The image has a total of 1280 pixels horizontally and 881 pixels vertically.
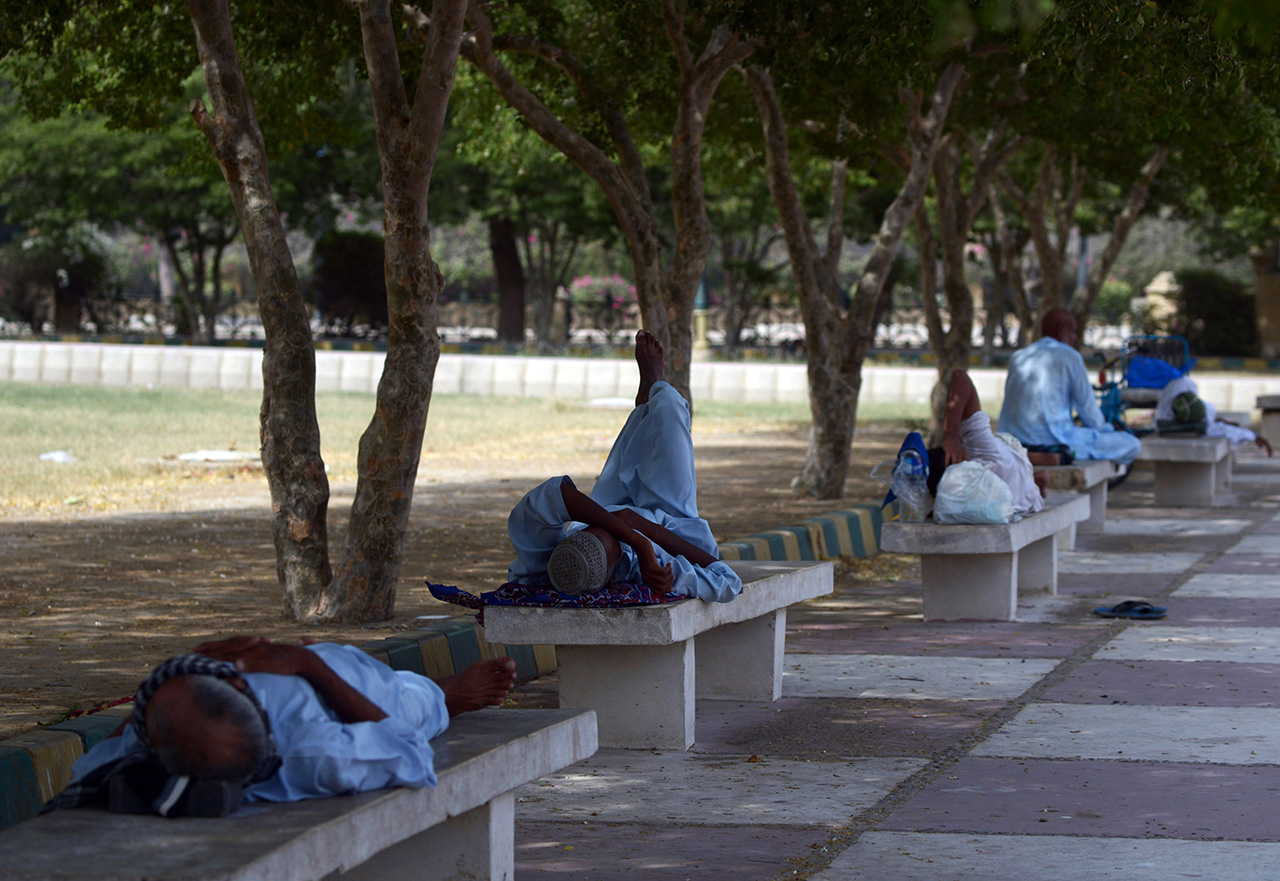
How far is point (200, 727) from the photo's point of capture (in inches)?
143

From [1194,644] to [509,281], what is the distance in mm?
34359

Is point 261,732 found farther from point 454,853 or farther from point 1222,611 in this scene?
point 1222,611

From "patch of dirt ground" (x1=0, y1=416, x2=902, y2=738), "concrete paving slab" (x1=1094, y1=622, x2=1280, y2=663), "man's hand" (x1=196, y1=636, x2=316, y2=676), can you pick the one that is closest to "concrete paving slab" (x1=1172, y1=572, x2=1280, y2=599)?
"concrete paving slab" (x1=1094, y1=622, x2=1280, y2=663)

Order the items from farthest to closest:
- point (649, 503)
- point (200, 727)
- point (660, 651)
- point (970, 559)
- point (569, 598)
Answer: point (970, 559) < point (649, 503) < point (660, 651) < point (569, 598) < point (200, 727)

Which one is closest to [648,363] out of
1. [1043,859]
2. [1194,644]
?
[1043,859]

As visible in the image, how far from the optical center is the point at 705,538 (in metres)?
6.52

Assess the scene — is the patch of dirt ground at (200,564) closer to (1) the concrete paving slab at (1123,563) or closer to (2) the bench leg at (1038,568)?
Result: (2) the bench leg at (1038,568)

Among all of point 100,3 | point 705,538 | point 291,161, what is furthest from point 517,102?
point 291,161

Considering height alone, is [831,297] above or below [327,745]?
above

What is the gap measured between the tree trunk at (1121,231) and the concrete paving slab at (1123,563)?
8186 millimetres

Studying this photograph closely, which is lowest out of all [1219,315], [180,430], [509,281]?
[180,430]

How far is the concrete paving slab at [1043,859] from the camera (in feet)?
15.4

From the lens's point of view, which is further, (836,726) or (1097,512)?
(1097,512)

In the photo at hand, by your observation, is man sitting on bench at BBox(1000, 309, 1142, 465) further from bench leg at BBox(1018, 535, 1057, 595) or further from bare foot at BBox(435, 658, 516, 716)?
bare foot at BBox(435, 658, 516, 716)
